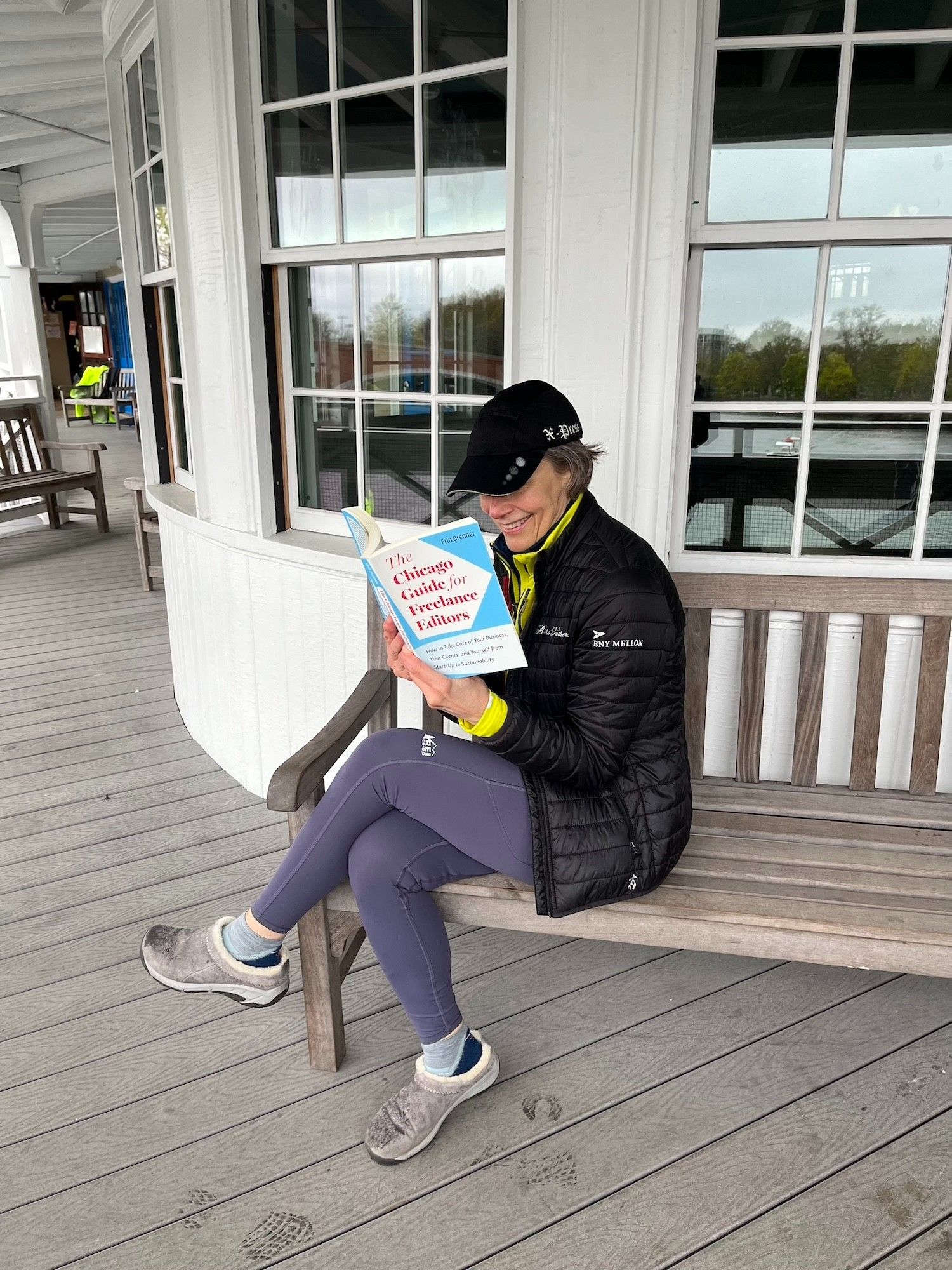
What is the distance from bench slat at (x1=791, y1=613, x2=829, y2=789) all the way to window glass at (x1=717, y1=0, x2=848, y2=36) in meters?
1.34

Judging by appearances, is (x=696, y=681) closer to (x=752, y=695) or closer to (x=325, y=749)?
(x=752, y=695)

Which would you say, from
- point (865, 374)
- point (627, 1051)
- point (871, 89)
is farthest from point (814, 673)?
point (871, 89)

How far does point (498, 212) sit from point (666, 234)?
497 millimetres

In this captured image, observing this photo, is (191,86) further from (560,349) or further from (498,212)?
(560,349)

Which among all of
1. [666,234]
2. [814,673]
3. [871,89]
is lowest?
[814,673]

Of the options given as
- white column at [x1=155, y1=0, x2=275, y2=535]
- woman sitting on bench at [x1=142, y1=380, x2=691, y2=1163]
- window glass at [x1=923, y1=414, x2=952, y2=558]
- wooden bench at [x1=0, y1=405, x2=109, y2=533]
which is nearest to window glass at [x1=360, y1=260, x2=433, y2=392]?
white column at [x1=155, y1=0, x2=275, y2=535]

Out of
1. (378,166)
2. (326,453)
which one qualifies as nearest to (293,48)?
(378,166)

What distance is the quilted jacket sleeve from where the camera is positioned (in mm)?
1699

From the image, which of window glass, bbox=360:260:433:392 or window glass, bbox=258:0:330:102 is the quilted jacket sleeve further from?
window glass, bbox=258:0:330:102

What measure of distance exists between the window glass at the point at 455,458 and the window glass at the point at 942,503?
1146 millimetres

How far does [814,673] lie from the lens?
229 cm

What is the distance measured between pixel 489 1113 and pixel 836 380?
6.18ft

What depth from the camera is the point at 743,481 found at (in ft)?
8.12

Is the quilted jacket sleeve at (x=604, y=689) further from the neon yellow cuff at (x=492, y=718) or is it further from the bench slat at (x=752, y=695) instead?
the bench slat at (x=752, y=695)
